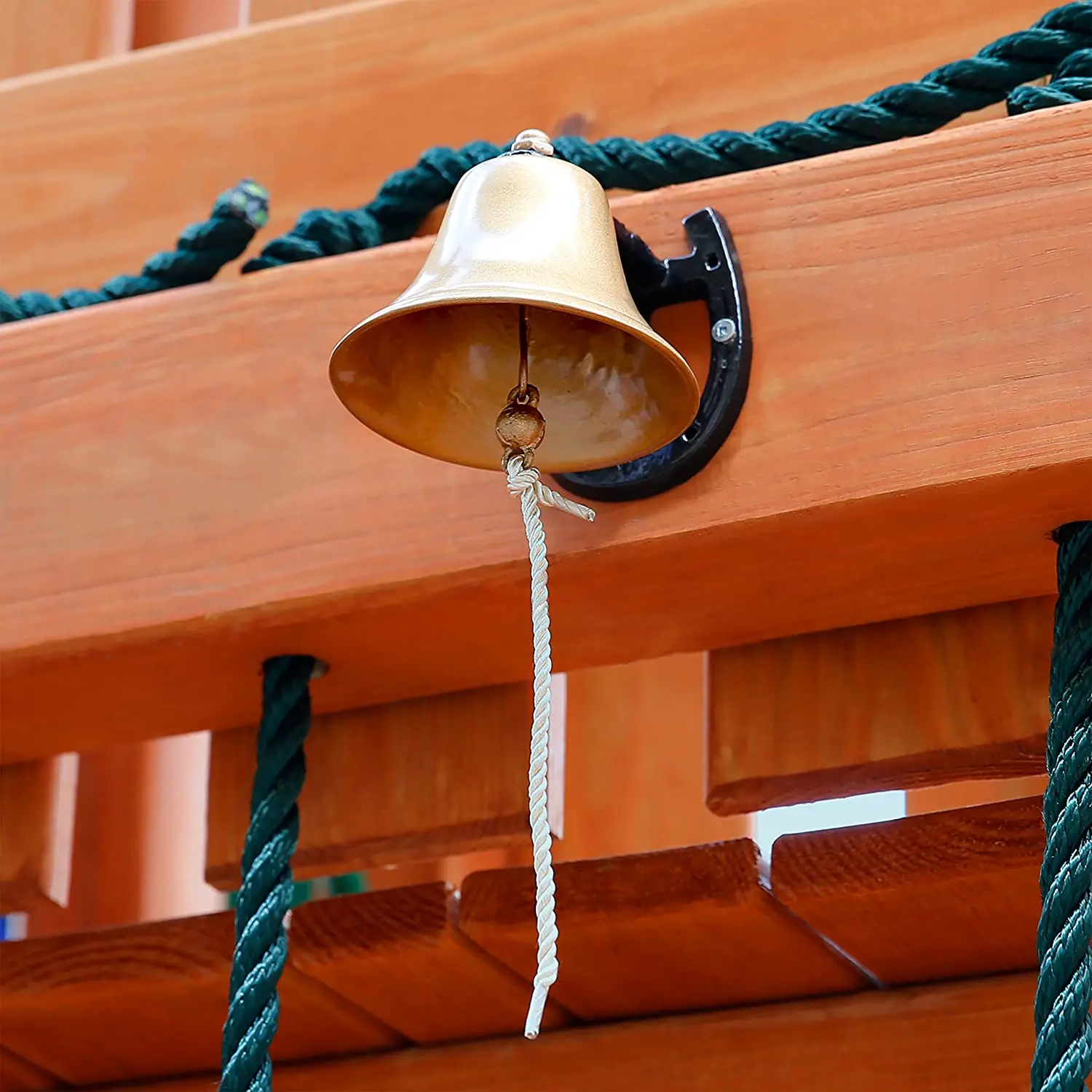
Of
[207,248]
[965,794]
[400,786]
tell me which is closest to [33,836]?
[400,786]

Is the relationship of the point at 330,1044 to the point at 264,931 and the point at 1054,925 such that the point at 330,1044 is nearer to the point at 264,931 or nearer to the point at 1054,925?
the point at 264,931

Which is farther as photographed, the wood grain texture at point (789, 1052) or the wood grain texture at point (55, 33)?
the wood grain texture at point (55, 33)

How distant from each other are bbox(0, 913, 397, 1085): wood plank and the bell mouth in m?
0.37

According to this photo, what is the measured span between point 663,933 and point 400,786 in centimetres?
17

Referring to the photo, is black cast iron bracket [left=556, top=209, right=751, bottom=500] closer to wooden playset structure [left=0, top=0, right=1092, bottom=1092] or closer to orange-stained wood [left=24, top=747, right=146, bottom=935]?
wooden playset structure [left=0, top=0, right=1092, bottom=1092]

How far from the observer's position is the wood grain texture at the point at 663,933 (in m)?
0.99

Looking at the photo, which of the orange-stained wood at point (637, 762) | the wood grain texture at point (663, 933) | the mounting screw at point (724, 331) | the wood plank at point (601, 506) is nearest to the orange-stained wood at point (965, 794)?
the orange-stained wood at point (637, 762)

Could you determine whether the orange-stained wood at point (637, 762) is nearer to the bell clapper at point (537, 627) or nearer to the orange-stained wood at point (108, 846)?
the orange-stained wood at point (108, 846)

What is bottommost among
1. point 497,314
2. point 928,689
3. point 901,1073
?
point 901,1073

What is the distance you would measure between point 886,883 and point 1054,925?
176mm

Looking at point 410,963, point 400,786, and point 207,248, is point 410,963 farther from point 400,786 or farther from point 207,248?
point 207,248

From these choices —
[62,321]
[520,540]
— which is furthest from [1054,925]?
[62,321]

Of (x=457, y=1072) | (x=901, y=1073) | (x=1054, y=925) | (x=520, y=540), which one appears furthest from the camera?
(x=457, y=1072)

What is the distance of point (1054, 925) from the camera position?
78cm
